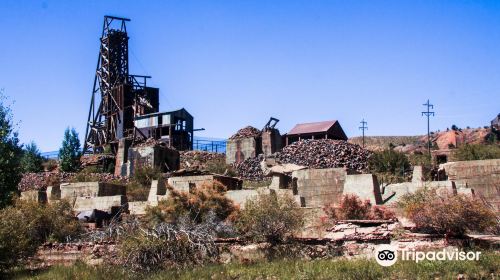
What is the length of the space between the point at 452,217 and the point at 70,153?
33.8 metres

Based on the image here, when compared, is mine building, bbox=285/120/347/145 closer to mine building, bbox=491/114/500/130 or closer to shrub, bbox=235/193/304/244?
mine building, bbox=491/114/500/130

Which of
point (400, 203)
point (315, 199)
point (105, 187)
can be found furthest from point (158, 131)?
point (400, 203)

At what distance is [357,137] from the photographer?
213ft

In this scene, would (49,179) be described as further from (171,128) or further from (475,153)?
(475,153)

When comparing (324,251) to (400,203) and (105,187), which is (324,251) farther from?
(105,187)

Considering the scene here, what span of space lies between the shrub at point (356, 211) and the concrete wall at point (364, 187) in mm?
956

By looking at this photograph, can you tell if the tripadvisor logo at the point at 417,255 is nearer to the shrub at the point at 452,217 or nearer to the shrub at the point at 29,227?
the shrub at the point at 452,217

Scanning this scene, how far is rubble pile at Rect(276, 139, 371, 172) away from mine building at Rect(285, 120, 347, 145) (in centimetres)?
344

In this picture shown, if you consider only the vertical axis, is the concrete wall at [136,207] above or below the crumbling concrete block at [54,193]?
below

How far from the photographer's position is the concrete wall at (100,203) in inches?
852

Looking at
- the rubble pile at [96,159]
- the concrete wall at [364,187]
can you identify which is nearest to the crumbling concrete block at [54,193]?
the concrete wall at [364,187]

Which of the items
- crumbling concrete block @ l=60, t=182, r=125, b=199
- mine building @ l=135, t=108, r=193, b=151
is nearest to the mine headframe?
mine building @ l=135, t=108, r=193, b=151

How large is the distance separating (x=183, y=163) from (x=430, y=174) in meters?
21.6

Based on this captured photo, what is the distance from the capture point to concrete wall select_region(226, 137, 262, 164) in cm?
4027
